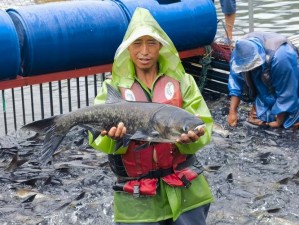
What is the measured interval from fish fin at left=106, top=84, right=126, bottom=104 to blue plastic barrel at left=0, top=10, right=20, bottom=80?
439 centimetres

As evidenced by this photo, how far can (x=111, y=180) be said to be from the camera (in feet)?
22.1

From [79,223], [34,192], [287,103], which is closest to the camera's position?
[79,223]

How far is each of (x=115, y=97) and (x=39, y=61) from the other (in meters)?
4.78

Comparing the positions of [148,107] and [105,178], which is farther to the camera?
[105,178]

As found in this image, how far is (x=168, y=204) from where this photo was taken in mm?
3896

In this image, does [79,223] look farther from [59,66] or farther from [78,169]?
[59,66]

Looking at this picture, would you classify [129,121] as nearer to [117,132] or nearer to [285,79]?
[117,132]

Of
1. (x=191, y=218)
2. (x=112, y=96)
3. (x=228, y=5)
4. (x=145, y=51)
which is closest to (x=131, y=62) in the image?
(x=145, y=51)

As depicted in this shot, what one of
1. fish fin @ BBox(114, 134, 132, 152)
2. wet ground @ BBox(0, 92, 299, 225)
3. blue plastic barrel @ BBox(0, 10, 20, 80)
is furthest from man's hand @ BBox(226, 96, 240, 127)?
fish fin @ BBox(114, 134, 132, 152)

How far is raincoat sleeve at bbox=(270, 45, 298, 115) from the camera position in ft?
25.5

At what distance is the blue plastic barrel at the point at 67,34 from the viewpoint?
837 centimetres

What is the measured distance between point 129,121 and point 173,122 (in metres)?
0.30

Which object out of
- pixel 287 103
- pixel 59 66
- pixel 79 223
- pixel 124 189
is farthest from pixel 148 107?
pixel 59 66

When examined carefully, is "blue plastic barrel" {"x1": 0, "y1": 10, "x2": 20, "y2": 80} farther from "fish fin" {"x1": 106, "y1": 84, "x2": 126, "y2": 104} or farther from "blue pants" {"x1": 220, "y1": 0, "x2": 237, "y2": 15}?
"fish fin" {"x1": 106, "y1": 84, "x2": 126, "y2": 104}
